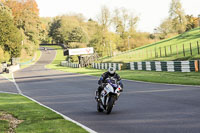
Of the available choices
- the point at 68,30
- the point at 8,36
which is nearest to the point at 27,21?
the point at 68,30

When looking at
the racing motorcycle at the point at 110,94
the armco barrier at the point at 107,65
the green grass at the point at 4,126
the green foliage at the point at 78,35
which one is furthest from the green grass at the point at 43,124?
the green foliage at the point at 78,35

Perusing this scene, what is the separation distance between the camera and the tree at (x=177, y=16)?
Result: 10462 cm

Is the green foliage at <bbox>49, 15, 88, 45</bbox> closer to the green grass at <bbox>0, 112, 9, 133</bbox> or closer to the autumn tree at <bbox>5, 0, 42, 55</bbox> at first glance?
the autumn tree at <bbox>5, 0, 42, 55</bbox>

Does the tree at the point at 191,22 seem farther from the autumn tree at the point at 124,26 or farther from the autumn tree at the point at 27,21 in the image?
the autumn tree at the point at 27,21

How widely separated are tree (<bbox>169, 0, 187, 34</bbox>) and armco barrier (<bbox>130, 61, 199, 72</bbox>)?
218ft

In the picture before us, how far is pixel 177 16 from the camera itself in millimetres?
106000

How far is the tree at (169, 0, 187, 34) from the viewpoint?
105m

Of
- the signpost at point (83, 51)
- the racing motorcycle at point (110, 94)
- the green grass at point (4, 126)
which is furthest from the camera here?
the signpost at point (83, 51)

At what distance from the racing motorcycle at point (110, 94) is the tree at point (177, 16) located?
96992 millimetres

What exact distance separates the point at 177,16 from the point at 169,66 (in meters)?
76.6

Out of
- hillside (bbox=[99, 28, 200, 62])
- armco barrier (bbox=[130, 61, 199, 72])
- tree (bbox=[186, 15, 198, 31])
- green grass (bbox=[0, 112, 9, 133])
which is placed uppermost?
tree (bbox=[186, 15, 198, 31])

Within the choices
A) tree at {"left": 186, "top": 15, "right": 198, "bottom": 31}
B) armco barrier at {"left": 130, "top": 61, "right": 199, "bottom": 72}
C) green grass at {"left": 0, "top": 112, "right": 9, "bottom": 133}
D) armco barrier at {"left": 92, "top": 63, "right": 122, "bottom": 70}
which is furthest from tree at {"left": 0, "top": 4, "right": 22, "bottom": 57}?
green grass at {"left": 0, "top": 112, "right": 9, "bottom": 133}

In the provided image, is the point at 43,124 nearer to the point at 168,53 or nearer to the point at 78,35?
the point at 168,53

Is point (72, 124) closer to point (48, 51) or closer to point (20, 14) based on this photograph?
point (20, 14)
